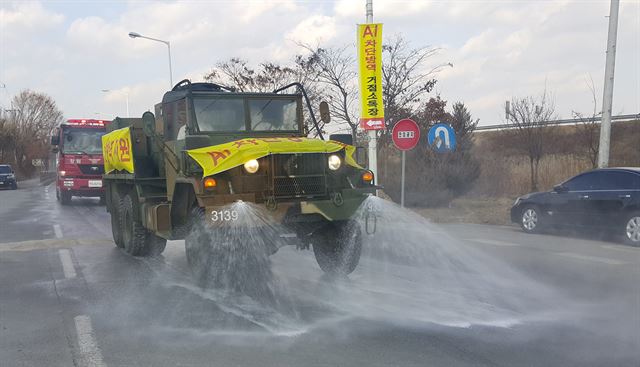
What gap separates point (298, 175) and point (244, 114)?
1.82 meters

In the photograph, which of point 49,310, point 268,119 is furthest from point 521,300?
point 49,310

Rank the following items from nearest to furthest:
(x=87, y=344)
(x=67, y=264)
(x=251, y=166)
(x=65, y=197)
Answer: (x=87, y=344)
(x=251, y=166)
(x=67, y=264)
(x=65, y=197)

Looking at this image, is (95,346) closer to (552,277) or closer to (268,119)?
(268,119)

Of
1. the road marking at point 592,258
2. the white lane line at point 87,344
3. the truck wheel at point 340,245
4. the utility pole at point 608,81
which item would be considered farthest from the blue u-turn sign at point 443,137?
the white lane line at point 87,344

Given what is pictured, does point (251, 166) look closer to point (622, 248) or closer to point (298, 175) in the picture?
point (298, 175)

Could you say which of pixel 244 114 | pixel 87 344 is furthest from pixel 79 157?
pixel 87 344

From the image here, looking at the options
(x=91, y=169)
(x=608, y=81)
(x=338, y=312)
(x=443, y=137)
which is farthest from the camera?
(x=91, y=169)

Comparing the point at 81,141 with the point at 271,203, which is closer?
the point at 271,203

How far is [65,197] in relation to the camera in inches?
930

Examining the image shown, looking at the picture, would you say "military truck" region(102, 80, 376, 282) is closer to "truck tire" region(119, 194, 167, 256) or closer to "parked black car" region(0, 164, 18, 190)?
"truck tire" region(119, 194, 167, 256)

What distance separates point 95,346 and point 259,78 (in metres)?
25.1

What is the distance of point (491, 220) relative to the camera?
16.9 m

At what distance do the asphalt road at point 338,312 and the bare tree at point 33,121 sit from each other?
61.3 meters

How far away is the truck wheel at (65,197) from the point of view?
23.3m
